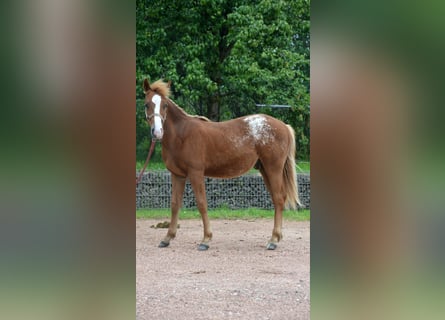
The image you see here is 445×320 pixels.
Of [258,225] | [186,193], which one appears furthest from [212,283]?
[186,193]

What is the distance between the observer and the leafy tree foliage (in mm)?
10742

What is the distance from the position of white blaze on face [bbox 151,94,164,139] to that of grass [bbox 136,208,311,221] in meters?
3.27

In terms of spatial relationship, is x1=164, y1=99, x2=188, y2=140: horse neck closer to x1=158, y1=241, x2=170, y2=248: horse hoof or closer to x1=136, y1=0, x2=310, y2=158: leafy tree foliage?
x1=158, y1=241, x2=170, y2=248: horse hoof

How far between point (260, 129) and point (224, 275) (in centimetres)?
224

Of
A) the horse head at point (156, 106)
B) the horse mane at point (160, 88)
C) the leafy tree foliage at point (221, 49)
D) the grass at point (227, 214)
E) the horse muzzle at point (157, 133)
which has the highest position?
the leafy tree foliage at point (221, 49)

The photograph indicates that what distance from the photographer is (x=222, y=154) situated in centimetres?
670

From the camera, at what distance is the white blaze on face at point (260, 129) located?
Result: 264 inches

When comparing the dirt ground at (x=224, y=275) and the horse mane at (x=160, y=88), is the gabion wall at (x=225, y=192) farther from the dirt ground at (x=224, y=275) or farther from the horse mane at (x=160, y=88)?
the horse mane at (x=160, y=88)

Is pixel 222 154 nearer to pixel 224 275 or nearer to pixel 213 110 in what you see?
pixel 224 275

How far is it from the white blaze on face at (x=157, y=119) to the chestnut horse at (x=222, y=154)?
294 millimetres

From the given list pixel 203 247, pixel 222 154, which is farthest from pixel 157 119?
pixel 203 247

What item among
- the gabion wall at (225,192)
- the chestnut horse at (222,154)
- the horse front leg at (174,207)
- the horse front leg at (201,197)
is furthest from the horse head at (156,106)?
the gabion wall at (225,192)

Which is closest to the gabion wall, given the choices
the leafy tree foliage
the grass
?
the grass
